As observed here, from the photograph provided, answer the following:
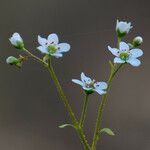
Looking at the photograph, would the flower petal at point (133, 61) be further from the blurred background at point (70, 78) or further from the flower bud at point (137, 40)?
the blurred background at point (70, 78)

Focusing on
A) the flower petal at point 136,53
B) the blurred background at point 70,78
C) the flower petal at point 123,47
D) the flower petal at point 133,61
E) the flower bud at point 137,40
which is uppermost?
the blurred background at point 70,78

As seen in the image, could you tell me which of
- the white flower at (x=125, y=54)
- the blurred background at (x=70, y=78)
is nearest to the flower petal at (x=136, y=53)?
the white flower at (x=125, y=54)

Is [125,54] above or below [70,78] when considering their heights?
below

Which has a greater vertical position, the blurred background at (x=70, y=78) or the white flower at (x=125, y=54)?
the blurred background at (x=70, y=78)

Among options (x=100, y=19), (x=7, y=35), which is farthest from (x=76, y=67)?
(x=7, y=35)

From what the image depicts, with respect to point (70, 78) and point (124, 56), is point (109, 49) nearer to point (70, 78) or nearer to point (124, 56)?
point (124, 56)

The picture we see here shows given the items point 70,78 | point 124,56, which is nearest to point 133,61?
point 124,56

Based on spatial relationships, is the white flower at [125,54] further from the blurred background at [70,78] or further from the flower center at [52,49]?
the blurred background at [70,78]

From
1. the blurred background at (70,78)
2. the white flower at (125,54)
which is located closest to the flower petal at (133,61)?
the white flower at (125,54)

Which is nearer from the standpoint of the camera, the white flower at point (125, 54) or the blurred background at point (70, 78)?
the white flower at point (125, 54)
